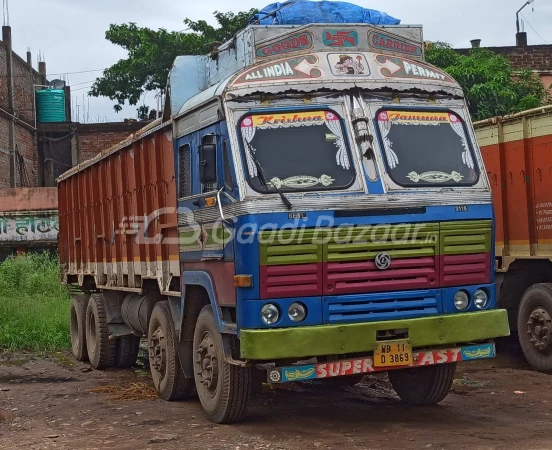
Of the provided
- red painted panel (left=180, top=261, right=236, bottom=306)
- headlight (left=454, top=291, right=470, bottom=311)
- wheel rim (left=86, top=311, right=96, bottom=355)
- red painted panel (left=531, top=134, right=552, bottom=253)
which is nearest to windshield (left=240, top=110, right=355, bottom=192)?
red painted panel (left=180, top=261, right=236, bottom=306)

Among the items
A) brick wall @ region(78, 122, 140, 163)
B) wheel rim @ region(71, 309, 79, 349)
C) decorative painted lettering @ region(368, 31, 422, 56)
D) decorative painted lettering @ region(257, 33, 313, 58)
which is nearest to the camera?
decorative painted lettering @ region(257, 33, 313, 58)

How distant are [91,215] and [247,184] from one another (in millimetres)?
5908

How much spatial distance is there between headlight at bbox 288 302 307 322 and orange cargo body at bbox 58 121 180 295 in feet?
6.20

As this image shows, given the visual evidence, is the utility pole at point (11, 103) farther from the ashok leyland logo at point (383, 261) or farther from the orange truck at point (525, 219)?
the ashok leyland logo at point (383, 261)

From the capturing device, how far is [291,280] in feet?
22.1

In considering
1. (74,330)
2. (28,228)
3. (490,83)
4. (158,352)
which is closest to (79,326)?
(74,330)

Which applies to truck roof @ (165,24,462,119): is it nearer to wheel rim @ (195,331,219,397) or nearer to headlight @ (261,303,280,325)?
headlight @ (261,303,280,325)

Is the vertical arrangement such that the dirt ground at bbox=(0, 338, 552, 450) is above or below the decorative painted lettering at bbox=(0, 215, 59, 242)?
below

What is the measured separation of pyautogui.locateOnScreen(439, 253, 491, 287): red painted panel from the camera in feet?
23.4

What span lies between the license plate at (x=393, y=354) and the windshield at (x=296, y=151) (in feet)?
4.15

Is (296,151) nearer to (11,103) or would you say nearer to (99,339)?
(99,339)

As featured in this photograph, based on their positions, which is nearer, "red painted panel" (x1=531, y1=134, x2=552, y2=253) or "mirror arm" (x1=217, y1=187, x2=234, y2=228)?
"mirror arm" (x1=217, y1=187, x2=234, y2=228)

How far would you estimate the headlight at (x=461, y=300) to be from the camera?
720cm

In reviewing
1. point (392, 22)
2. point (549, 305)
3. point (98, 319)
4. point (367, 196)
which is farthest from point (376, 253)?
point (98, 319)
